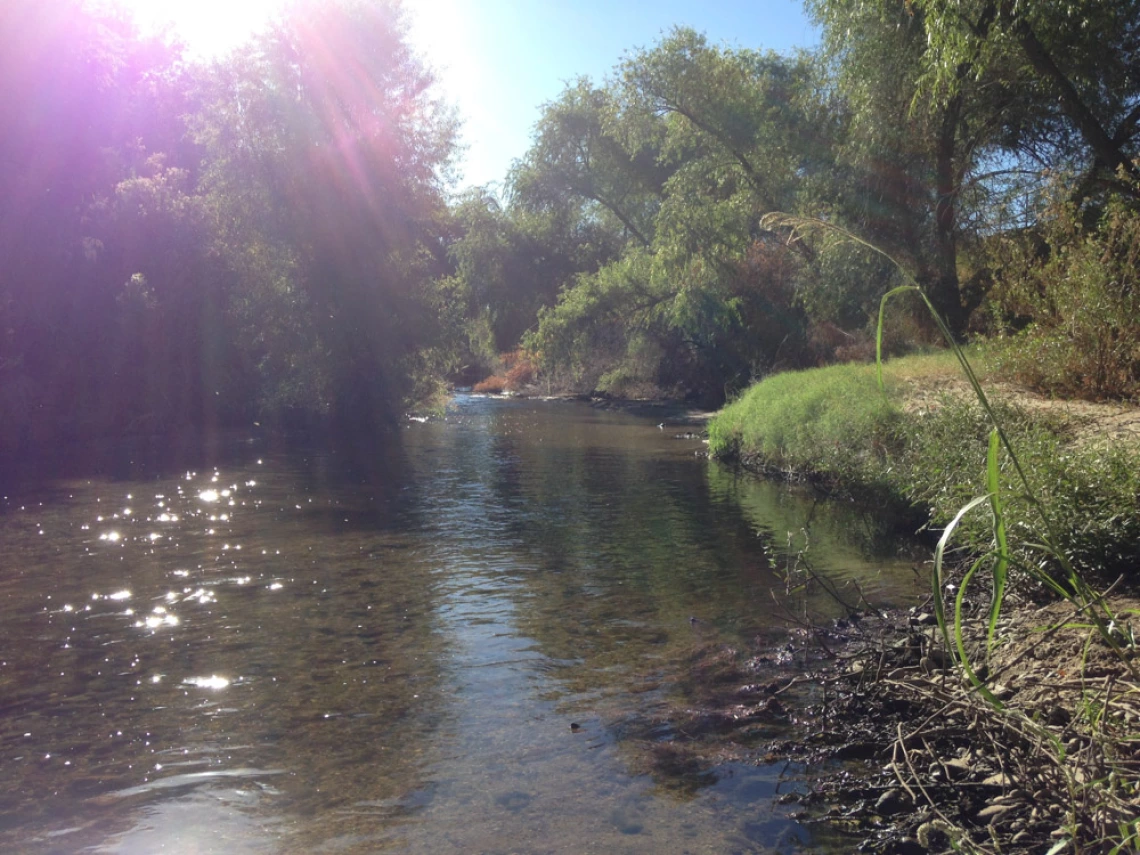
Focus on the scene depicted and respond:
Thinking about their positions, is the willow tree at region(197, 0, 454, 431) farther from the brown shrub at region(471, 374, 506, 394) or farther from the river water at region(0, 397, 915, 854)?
the brown shrub at region(471, 374, 506, 394)

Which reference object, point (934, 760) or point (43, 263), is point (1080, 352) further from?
point (43, 263)

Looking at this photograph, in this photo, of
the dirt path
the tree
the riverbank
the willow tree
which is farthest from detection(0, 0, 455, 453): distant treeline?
the riverbank

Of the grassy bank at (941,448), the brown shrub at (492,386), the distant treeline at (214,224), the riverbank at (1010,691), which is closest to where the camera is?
the riverbank at (1010,691)

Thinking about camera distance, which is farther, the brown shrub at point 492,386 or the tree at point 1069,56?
the brown shrub at point 492,386

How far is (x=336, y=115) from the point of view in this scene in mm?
28281

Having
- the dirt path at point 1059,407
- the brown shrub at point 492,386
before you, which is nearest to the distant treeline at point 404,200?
the dirt path at point 1059,407

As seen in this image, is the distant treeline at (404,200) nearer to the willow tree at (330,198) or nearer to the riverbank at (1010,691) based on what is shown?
the willow tree at (330,198)

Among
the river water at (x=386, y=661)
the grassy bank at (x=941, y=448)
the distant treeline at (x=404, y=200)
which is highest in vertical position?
the distant treeline at (x=404, y=200)

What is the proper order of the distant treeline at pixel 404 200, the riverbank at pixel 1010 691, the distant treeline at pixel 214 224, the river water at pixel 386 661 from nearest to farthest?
1. the riverbank at pixel 1010 691
2. the river water at pixel 386 661
3. the distant treeline at pixel 404 200
4. the distant treeline at pixel 214 224

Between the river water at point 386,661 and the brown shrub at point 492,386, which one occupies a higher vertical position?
the brown shrub at point 492,386

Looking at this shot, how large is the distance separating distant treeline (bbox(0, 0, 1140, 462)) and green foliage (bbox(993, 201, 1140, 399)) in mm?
241

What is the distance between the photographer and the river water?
512 centimetres

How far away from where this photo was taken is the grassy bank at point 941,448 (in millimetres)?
6602

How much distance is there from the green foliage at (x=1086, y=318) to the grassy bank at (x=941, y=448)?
613 millimetres
